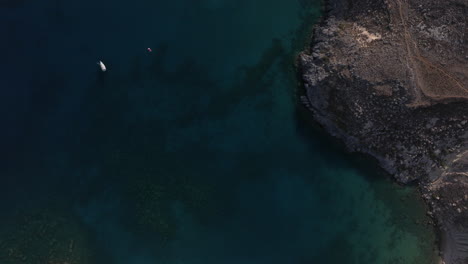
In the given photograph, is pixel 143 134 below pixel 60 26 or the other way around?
below

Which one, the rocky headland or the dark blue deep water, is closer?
the rocky headland

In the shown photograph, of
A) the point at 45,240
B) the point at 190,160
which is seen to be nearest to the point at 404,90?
the point at 190,160

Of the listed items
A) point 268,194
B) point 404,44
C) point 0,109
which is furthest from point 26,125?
point 404,44

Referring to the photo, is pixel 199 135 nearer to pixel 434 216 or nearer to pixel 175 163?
pixel 175 163

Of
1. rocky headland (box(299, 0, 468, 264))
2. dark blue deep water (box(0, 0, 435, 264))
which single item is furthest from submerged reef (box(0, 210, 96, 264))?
rocky headland (box(299, 0, 468, 264))

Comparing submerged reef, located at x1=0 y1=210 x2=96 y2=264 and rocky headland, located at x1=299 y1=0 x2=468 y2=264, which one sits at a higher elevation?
rocky headland, located at x1=299 y1=0 x2=468 y2=264

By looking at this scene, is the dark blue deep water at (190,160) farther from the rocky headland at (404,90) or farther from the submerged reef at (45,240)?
the rocky headland at (404,90)

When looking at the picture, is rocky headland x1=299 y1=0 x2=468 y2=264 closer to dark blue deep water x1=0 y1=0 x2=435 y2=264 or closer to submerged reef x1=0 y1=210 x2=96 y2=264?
dark blue deep water x1=0 y1=0 x2=435 y2=264
